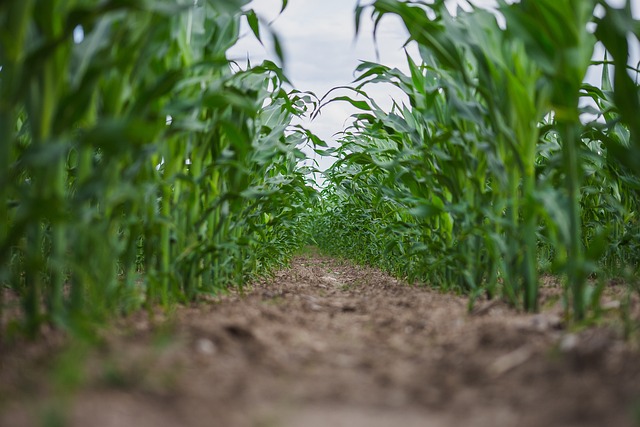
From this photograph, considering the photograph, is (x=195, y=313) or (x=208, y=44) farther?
(x=208, y=44)

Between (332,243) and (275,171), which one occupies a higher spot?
(275,171)

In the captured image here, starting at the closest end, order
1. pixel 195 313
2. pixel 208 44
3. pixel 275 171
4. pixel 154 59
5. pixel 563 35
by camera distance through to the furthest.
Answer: pixel 563 35, pixel 154 59, pixel 195 313, pixel 208 44, pixel 275 171

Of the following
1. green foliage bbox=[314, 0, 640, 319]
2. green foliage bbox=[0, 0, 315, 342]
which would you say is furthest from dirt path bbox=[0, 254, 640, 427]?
green foliage bbox=[314, 0, 640, 319]

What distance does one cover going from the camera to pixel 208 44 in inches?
98.7

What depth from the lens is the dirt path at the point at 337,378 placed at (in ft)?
3.78

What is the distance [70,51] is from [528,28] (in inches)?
58.3

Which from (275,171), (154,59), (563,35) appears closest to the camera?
(563,35)

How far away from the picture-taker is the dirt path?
1152 mm

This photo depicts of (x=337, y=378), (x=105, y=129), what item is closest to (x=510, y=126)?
(x=337, y=378)

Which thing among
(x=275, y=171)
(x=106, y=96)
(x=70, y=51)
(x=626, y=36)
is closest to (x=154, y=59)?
(x=106, y=96)

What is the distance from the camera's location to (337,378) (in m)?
1.48

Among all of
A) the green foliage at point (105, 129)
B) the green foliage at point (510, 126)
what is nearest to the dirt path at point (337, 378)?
the green foliage at point (105, 129)

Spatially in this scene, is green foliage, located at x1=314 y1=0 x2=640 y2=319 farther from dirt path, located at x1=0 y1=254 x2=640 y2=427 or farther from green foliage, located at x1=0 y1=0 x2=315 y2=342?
green foliage, located at x1=0 y1=0 x2=315 y2=342

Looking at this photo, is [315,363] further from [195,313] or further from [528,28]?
[528,28]
